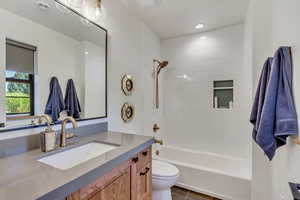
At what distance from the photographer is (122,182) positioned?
961 millimetres

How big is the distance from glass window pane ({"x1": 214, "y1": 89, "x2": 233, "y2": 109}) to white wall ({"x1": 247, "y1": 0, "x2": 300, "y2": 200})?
2.90 ft

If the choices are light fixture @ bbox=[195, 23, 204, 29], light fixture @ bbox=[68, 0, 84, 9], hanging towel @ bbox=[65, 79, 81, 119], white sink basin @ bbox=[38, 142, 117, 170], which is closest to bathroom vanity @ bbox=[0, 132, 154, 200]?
white sink basin @ bbox=[38, 142, 117, 170]

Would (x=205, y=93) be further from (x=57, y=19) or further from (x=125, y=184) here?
(x=57, y=19)

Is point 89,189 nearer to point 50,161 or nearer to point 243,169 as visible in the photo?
point 50,161

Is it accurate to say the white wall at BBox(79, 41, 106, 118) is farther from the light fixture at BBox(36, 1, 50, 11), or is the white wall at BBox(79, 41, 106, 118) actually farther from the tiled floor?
the tiled floor

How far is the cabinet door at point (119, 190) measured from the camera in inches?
32.4

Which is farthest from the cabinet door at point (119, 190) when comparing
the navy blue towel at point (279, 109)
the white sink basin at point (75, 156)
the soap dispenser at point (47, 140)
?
the navy blue towel at point (279, 109)

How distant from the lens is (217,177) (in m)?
1.93

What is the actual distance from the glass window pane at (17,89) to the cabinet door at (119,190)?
2.67 ft

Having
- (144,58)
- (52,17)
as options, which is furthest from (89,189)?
(144,58)

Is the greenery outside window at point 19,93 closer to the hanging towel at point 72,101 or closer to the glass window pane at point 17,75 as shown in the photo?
the glass window pane at point 17,75

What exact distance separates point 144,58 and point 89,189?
2.04 meters

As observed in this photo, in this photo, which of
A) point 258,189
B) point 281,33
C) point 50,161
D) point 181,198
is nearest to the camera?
point 50,161

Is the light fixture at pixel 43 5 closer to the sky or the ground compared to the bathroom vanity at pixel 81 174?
closer to the sky
